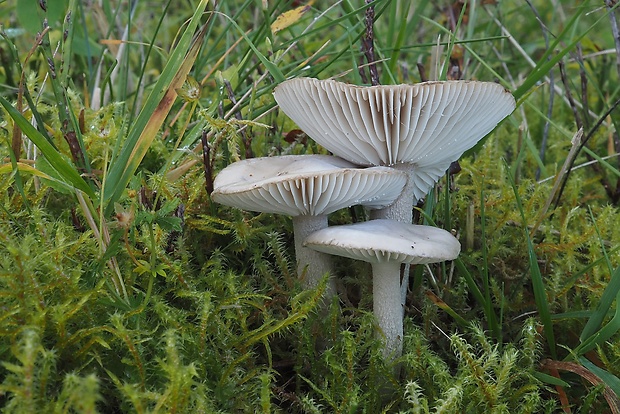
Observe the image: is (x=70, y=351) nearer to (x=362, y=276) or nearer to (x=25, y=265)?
(x=25, y=265)

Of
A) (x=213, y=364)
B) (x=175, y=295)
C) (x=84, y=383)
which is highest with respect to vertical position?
(x=84, y=383)

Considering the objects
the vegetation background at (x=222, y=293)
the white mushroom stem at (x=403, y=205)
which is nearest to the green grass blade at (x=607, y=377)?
the vegetation background at (x=222, y=293)

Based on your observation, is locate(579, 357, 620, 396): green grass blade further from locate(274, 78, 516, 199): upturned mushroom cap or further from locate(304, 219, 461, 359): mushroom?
locate(274, 78, 516, 199): upturned mushroom cap

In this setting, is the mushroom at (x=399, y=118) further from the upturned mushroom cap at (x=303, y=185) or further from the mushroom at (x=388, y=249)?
the mushroom at (x=388, y=249)

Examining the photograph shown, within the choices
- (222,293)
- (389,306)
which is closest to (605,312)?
(389,306)

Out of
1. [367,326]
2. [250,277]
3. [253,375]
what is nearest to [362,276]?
[367,326]

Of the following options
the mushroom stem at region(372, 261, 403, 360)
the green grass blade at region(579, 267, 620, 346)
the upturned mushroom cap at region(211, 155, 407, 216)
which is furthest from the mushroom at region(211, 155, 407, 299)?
the green grass blade at region(579, 267, 620, 346)
